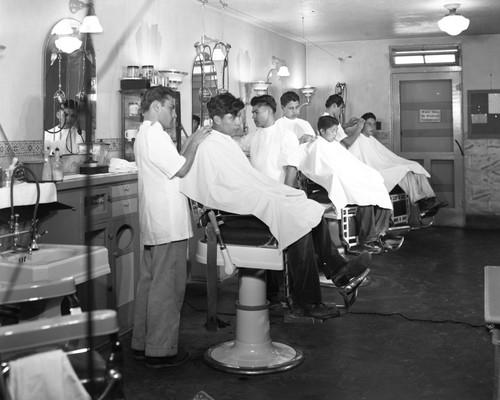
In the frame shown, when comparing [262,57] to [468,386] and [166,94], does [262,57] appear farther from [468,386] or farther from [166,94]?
[468,386]

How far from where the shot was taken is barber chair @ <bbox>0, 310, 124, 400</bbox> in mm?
1671

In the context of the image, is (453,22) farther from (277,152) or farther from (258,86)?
(277,152)

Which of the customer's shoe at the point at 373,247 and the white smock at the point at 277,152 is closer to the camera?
the white smock at the point at 277,152

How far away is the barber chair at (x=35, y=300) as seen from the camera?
2182mm

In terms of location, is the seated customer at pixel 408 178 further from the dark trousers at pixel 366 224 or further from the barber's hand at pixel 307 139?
the barber's hand at pixel 307 139


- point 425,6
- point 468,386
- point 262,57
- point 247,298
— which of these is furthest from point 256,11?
point 468,386

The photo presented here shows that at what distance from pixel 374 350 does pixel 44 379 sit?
232 cm

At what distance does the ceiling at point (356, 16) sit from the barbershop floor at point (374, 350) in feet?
8.39

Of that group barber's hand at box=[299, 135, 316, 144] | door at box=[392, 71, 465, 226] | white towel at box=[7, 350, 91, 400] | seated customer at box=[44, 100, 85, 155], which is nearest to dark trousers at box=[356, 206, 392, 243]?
barber's hand at box=[299, 135, 316, 144]

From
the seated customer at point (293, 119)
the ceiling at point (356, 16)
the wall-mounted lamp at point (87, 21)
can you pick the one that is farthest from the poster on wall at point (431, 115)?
the wall-mounted lamp at point (87, 21)

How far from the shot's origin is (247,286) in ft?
11.3

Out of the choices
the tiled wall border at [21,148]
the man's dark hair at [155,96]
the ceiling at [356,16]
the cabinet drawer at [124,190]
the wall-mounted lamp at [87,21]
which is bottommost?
the cabinet drawer at [124,190]

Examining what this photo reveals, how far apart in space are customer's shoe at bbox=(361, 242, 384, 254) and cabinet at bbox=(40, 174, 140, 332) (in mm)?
2621

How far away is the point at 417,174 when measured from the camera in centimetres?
698
